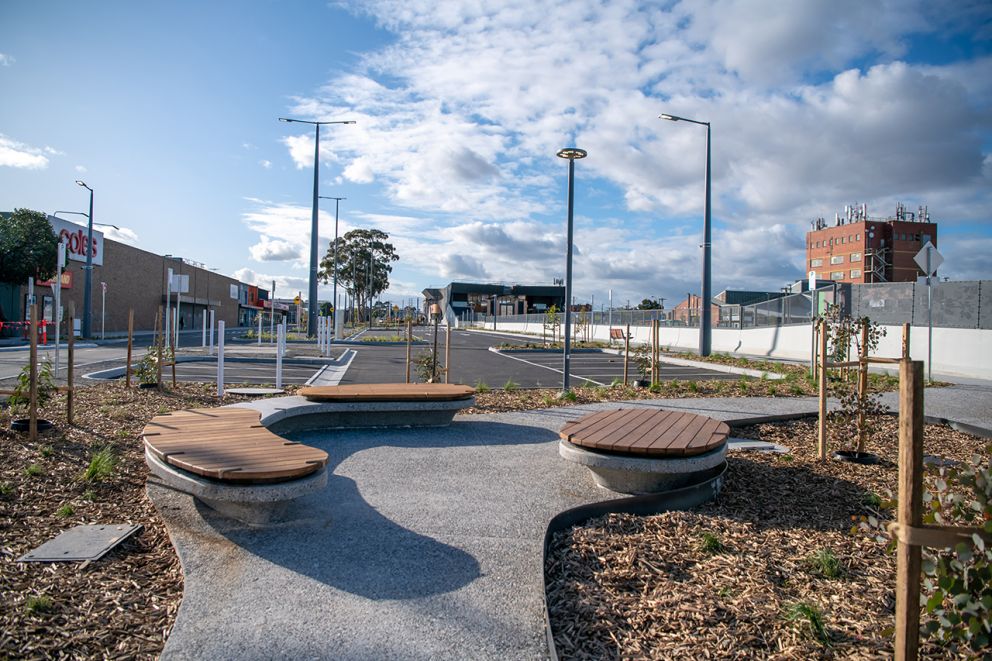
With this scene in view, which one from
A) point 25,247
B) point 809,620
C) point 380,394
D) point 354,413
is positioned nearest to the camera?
point 809,620

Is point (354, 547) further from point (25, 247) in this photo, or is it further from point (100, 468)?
point (25, 247)

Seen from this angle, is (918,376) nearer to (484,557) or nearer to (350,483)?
(484,557)

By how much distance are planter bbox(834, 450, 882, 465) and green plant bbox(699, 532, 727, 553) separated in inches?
119

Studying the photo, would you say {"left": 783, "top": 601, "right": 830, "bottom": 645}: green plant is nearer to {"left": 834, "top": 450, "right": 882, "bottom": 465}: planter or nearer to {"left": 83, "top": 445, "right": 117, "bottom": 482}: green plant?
{"left": 834, "top": 450, "right": 882, "bottom": 465}: planter

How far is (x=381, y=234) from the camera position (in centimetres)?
6969

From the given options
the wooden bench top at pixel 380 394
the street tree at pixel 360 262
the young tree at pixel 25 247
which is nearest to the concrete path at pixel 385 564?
the wooden bench top at pixel 380 394

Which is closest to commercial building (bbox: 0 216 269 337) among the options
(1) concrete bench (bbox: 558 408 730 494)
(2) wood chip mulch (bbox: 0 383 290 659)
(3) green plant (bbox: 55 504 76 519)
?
(2) wood chip mulch (bbox: 0 383 290 659)

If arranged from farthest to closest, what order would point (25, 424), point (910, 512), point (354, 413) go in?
1. point (354, 413)
2. point (25, 424)
3. point (910, 512)

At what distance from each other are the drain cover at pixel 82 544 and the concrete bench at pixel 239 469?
42 cm

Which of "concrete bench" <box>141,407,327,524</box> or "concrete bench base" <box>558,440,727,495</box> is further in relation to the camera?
"concrete bench base" <box>558,440,727,495</box>

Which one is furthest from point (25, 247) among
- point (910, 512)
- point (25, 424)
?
point (910, 512)

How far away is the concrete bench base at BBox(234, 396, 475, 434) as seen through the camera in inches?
288

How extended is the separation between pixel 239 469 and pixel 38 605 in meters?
1.13

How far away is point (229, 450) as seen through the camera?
14.4 feet
